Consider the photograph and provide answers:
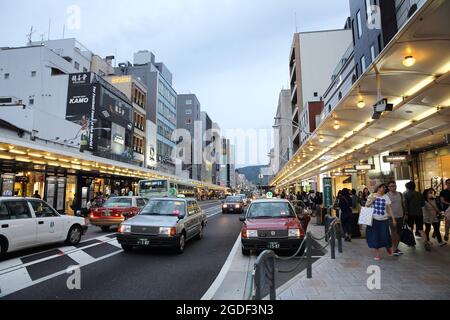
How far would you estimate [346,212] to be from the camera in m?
11.9

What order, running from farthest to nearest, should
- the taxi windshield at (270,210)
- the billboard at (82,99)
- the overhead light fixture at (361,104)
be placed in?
the billboard at (82,99)
the taxi windshield at (270,210)
the overhead light fixture at (361,104)

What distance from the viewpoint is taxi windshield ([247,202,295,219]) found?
1020 cm

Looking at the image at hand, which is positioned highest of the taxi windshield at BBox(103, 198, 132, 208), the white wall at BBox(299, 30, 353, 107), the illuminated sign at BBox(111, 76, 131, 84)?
the white wall at BBox(299, 30, 353, 107)

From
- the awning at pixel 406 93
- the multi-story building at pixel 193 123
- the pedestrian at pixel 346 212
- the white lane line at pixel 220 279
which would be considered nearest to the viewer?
the white lane line at pixel 220 279

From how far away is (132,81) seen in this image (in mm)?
52688

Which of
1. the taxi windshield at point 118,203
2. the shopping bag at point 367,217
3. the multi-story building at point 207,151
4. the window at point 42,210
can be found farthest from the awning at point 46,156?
the multi-story building at point 207,151

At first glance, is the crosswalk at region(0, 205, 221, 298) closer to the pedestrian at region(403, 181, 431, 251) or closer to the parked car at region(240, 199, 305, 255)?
the parked car at region(240, 199, 305, 255)

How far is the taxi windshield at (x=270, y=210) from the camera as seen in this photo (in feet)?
33.5

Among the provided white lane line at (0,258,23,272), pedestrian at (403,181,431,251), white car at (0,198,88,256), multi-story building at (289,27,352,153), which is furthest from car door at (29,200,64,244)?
multi-story building at (289,27,352,153)

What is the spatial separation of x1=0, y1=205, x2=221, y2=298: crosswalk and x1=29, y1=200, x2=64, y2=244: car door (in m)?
0.40

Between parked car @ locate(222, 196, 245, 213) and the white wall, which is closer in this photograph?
parked car @ locate(222, 196, 245, 213)

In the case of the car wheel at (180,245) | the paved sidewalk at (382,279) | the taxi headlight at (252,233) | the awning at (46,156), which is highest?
the awning at (46,156)

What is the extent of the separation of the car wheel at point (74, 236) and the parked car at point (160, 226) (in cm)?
231

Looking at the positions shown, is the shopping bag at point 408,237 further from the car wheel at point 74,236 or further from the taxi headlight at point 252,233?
the car wheel at point 74,236
